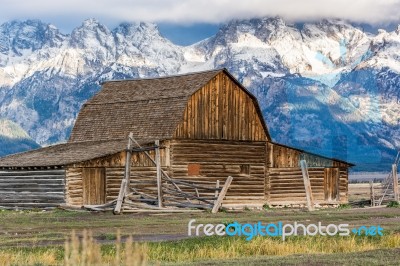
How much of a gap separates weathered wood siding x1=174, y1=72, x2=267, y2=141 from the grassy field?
13624 mm

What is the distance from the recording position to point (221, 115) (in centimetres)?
5641

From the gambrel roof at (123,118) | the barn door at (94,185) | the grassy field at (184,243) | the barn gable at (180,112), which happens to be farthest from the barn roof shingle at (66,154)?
the grassy field at (184,243)

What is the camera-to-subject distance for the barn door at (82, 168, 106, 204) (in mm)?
51219

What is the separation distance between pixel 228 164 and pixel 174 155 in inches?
164

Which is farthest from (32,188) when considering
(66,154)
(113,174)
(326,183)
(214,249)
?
(214,249)

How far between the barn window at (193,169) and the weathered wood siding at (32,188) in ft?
25.1

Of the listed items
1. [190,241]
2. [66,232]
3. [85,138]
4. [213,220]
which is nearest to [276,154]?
[85,138]

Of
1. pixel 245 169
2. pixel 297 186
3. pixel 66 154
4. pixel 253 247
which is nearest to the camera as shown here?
pixel 253 247

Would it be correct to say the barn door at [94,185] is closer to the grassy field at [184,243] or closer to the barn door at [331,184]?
the grassy field at [184,243]

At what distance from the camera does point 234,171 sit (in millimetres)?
56625

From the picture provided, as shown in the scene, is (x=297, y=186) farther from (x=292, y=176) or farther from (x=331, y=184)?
(x=331, y=184)

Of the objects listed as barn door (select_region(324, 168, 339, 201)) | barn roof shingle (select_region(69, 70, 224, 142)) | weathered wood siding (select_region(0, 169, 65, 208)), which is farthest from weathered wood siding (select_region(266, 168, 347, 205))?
weathered wood siding (select_region(0, 169, 65, 208))

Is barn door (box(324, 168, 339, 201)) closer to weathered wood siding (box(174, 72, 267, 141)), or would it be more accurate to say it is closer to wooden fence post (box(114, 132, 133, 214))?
weathered wood siding (box(174, 72, 267, 141))

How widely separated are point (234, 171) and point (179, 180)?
597 cm
